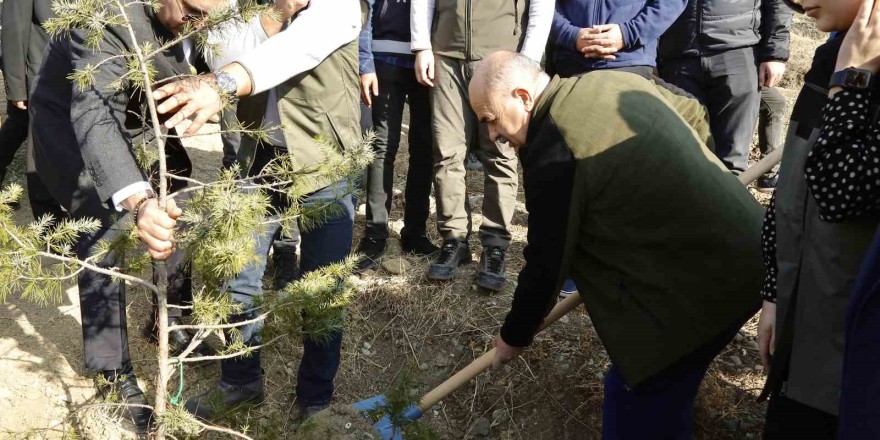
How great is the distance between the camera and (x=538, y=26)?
11.2 feet

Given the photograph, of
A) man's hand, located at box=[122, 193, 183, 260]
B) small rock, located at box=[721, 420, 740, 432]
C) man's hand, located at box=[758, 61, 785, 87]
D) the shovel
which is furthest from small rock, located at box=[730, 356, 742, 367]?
man's hand, located at box=[122, 193, 183, 260]

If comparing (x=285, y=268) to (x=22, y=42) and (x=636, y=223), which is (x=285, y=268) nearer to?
(x=22, y=42)

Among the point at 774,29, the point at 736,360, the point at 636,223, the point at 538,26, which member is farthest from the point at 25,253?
the point at 774,29

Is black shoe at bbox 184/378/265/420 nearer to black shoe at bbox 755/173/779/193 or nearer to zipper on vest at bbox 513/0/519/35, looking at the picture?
zipper on vest at bbox 513/0/519/35

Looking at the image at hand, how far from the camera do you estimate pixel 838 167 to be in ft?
4.82

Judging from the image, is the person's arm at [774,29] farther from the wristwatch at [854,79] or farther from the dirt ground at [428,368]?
the wristwatch at [854,79]

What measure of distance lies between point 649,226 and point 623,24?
1687 mm

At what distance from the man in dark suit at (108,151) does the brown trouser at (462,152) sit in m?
1.22

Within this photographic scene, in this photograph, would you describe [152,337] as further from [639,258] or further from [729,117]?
[729,117]

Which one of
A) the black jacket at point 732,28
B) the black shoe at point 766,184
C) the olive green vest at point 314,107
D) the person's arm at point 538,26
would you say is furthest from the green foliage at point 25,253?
the black shoe at point 766,184

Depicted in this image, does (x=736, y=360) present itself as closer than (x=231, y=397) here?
No

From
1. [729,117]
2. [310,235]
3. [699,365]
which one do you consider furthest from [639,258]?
[729,117]

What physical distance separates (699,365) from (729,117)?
5.80ft

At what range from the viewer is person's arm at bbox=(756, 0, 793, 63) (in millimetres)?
3521
